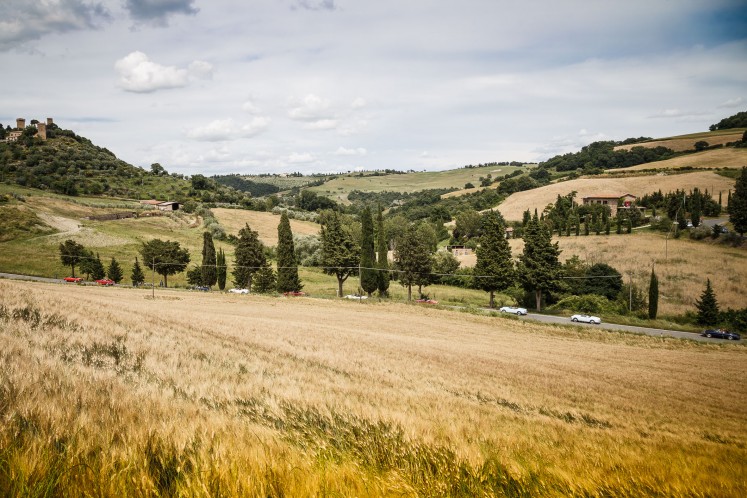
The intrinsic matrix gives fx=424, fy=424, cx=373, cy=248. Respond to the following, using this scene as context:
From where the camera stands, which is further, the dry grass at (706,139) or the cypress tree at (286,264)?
the dry grass at (706,139)

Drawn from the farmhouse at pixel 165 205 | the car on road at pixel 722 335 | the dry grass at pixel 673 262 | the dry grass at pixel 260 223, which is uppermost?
Answer: the farmhouse at pixel 165 205

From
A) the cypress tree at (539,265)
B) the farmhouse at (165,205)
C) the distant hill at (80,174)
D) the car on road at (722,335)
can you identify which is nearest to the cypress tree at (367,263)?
the cypress tree at (539,265)

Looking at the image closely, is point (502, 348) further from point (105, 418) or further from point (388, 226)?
point (388, 226)

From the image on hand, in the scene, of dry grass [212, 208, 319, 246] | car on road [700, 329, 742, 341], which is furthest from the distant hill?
car on road [700, 329, 742, 341]

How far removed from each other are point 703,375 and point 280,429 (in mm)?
29677

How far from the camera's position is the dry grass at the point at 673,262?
61.4m

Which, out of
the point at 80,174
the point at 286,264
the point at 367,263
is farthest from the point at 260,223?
the point at 80,174

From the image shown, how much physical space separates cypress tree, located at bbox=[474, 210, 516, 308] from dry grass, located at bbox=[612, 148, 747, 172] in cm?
12039

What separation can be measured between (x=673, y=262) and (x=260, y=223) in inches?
4063

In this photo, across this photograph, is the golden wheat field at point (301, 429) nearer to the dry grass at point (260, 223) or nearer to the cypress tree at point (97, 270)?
the cypress tree at point (97, 270)

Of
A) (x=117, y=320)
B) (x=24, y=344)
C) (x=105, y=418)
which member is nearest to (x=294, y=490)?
(x=105, y=418)

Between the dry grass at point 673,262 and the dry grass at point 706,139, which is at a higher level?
the dry grass at point 706,139

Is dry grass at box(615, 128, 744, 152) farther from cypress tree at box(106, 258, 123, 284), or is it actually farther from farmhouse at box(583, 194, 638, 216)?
cypress tree at box(106, 258, 123, 284)

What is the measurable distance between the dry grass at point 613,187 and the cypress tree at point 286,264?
314ft
